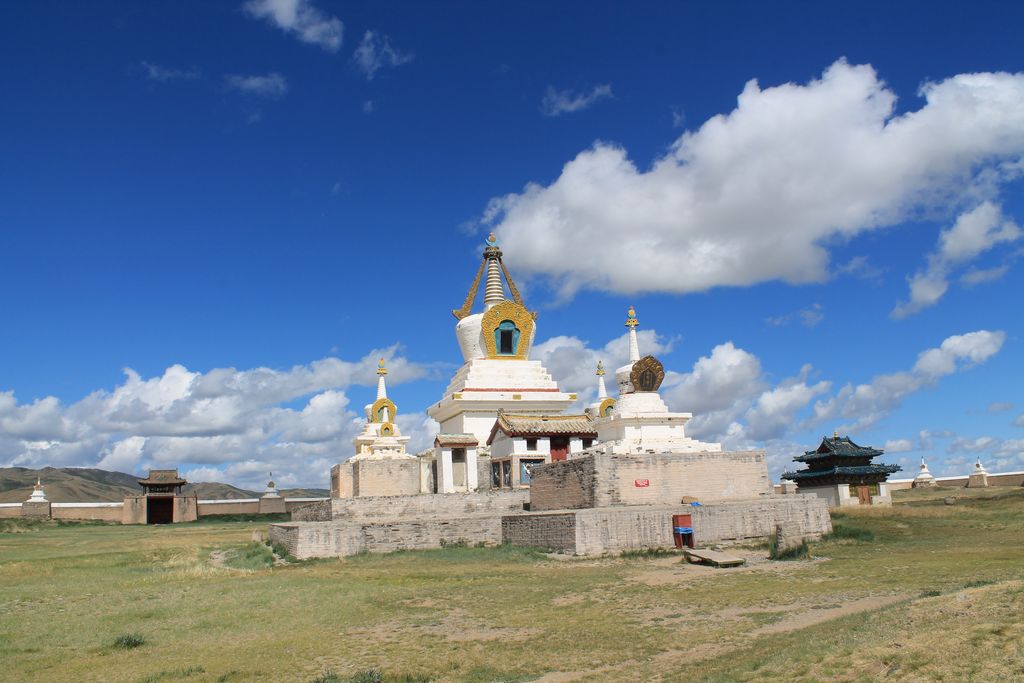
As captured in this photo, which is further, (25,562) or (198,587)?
(25,562)

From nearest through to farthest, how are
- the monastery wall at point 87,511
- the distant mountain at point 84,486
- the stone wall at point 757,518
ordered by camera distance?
the stone wall at point 757,518
the monastery wall at point 87,511
the distant mountain at point 84,486

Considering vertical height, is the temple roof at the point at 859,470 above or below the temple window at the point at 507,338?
below

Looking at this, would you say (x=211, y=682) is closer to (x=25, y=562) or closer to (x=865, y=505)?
(x=25, y=562)

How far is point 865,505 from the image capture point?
93.6 feet

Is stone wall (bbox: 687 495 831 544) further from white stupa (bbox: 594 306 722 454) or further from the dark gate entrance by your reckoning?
the dark gate entrance

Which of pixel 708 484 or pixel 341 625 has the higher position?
pixel 708 484

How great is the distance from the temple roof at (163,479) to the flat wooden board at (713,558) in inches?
1548

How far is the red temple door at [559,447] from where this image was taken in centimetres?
2850

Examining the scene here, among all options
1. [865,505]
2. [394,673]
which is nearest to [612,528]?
[394,673]

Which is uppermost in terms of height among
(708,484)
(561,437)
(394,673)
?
(561,437)

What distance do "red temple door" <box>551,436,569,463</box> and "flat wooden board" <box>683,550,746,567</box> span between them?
11.3 meters

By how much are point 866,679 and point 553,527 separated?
1240 cm

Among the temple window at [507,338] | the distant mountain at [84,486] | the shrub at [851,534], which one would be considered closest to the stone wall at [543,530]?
the shrub at [851,534]

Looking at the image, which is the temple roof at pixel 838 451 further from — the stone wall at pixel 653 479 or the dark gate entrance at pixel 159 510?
the dark gate entrance at pixel 159 510
